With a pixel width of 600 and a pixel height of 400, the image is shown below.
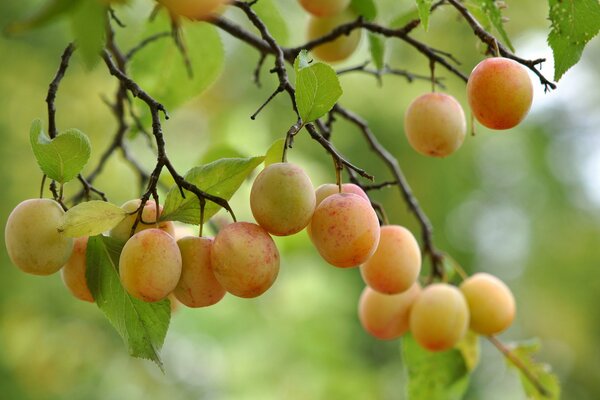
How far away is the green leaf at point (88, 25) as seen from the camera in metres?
0.25

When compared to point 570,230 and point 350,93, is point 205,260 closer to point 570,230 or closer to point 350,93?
point 350,93

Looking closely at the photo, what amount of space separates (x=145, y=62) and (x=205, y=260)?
0.33 m

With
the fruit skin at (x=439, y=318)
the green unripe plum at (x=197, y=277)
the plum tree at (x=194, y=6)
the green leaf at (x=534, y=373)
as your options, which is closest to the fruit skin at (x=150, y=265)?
the green unripe plum at (x=197, y=277)

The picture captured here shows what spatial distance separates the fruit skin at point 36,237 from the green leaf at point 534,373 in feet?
1.58

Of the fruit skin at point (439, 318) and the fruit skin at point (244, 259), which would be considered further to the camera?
the fruit skin at point (439, 318)

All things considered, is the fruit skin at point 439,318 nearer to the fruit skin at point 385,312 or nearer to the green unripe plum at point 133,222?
the fruit skin at point 385,312

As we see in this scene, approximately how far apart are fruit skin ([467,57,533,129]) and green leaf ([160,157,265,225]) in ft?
0.46

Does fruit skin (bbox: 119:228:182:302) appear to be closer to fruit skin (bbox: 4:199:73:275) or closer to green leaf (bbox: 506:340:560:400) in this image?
fruit skin (bbox: 4:199:73:275)

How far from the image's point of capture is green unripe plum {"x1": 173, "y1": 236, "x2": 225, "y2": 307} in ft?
1.41

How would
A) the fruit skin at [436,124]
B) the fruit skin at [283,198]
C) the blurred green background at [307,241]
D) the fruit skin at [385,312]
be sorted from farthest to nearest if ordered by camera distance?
the blurred green background at [307,241]
the fruit skin at [385,312]
the fruit skin at [436,124]
the fruit skin at [283,198]

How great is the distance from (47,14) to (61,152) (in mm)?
227

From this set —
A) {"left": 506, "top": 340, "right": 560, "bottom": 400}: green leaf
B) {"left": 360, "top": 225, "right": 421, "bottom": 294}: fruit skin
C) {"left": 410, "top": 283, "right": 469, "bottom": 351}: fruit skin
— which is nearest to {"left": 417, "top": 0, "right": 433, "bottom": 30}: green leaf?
{"left": 360, "top": 225, "right": 421, "bottom": 294}: fruit skin

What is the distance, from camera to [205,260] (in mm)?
435

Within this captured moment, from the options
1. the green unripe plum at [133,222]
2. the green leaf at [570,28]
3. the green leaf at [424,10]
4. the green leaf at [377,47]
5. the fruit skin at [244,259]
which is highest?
the green leaf at [570,28]
